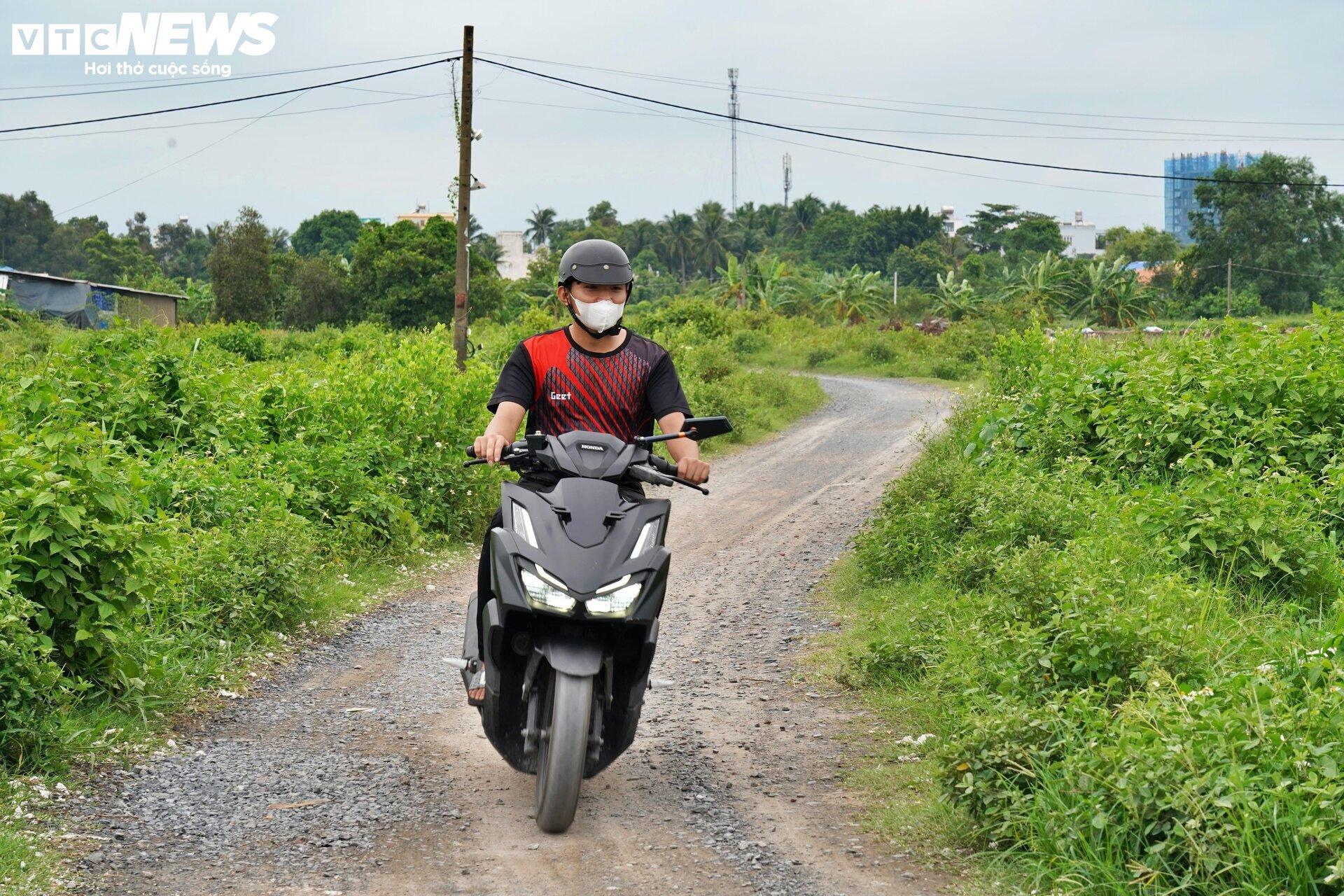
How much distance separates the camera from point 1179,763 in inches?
142

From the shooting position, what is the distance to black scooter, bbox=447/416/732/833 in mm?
4004

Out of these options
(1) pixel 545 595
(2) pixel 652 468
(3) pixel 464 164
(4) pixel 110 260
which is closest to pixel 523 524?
(1) pixel 545 595

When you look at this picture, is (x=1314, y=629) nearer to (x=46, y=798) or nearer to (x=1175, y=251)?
(x=46, y=798)

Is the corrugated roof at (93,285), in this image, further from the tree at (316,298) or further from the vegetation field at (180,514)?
the vegetation field at (180,514)

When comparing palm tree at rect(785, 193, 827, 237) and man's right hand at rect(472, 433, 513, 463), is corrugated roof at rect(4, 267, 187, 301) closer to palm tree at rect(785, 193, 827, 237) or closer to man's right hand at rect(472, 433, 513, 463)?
man's right hand at rect(472, 433, 513, 463)

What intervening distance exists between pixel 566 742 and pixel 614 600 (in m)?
0.50

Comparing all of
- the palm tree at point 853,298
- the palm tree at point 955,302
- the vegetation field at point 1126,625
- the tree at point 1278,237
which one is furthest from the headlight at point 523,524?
the tree at point 1278,237

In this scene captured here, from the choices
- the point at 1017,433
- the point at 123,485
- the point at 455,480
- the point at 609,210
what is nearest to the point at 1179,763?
the point at 123,485

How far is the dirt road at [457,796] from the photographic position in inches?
155

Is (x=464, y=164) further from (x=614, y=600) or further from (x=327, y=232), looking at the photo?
(x=327, y=232)

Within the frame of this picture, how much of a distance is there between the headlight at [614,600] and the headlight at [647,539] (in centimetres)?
11

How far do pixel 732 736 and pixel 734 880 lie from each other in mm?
1675

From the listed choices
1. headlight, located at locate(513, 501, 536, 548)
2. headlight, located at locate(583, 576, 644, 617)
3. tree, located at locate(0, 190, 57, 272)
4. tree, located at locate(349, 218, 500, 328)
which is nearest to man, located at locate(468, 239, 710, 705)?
headlight, located at locate(513, 501, 536, 548)

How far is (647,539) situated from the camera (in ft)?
13.6
